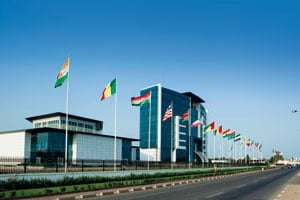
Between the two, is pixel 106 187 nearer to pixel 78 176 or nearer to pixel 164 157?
pixel 78 176

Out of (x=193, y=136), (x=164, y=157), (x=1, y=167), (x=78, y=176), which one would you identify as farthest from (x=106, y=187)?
(x=193, y=136)

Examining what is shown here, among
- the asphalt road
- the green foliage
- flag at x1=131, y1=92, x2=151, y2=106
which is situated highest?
flag at x1=131, y1=92, x2=151, y2=106

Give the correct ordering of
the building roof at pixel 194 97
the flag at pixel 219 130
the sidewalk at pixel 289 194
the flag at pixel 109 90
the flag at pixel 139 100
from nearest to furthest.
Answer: the sidewalk at pixel 289 194 < the flag at pixel 109 90 < the flag at pixel 139 100 < the flag at pixel 219 130 < the building roof at pixel 194 97

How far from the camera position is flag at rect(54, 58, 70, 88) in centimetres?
3073

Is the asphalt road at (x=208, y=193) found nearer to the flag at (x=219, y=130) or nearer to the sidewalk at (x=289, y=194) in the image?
the sidewalk at (x=289, y=194)

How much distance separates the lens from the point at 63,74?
1219 inches

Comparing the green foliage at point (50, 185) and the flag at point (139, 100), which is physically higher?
the flag at point (139, 100)

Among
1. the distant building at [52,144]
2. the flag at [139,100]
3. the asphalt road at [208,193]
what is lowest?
the asphalt road at [208,193]

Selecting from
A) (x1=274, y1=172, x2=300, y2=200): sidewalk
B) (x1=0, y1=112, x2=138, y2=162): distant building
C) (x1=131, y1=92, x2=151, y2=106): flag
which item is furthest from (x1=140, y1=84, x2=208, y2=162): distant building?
(x1=274, y1=172, x2=300, y2=200): sidewalk

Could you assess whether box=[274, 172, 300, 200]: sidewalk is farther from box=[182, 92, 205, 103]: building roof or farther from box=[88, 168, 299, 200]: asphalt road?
box=[182, 92, 205, 103]: building roof

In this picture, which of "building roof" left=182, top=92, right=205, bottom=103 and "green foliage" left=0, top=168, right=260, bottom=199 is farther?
"building roof" left=182, top=92, right=205, bottom=103

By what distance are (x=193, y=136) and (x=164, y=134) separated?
1976 cm

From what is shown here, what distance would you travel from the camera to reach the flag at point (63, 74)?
101 ft

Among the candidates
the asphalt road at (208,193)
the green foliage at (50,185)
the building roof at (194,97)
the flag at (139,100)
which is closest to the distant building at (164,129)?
the building roof at (194,97)
